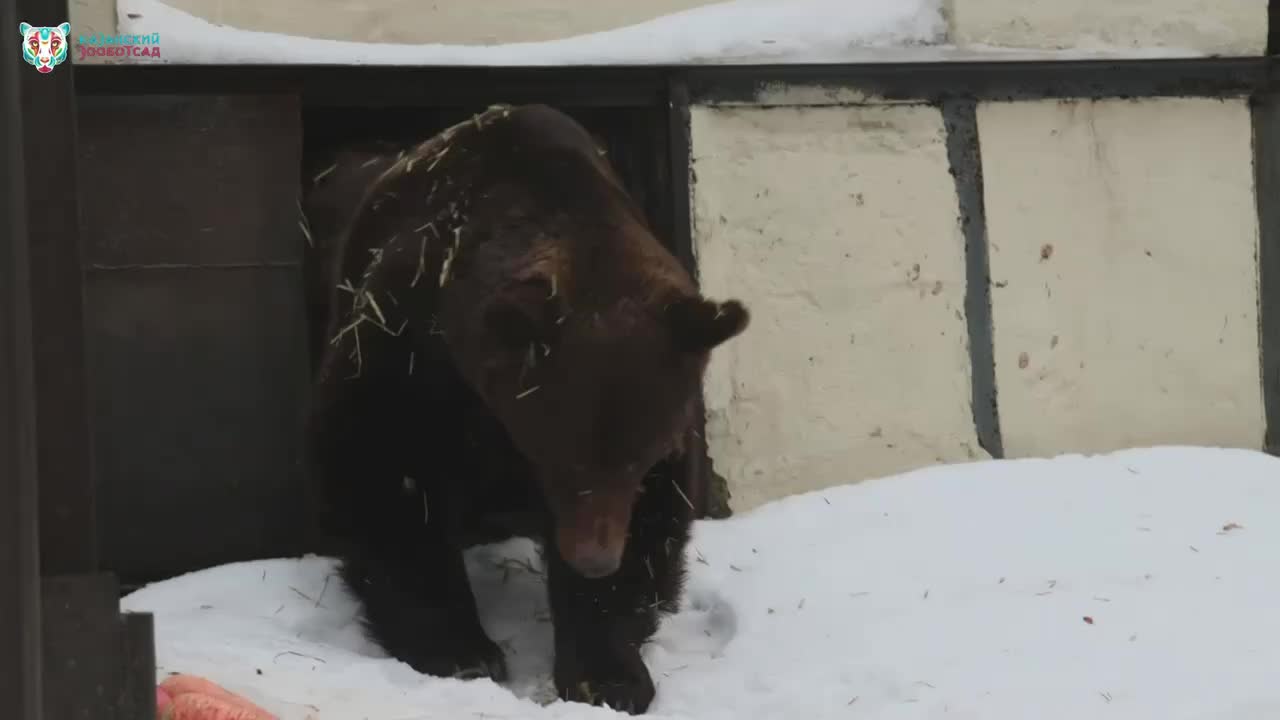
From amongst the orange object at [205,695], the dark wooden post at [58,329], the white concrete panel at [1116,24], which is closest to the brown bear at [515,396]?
the orange object at [205,695]

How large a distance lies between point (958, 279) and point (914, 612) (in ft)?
6.91

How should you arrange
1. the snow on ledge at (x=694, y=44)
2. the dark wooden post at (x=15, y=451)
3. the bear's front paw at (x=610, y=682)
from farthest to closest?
the snow on ledge at (x=694, y=44)
the bear's front paw at (x=610, y=682)
the dark wooden post at (x=15, y=451)

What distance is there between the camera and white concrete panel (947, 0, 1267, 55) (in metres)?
6.26

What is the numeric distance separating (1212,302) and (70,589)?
5547 millimetres

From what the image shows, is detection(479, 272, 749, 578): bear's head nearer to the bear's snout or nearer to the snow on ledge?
the bear's snout

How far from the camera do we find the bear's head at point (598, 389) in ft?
12.3

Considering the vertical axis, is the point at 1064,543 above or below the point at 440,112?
below

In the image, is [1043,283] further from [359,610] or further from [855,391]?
[359,610]

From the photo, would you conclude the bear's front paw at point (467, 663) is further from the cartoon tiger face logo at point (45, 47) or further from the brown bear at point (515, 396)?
the cartoon tiger face logo at point (45, 47)

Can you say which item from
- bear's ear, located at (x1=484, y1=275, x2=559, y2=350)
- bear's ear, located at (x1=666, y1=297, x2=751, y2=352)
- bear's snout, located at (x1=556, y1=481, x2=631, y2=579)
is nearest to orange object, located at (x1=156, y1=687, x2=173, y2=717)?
bear's snout, located at (x1=556, y1=481, x2=631, y2=579)

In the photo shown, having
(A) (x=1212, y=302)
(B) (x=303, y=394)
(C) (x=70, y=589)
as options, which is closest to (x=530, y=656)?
(B) (x=303, y=394)

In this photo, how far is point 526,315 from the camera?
146 inches

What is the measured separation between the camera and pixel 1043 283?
245 inches

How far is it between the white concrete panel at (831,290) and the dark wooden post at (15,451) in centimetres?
403
